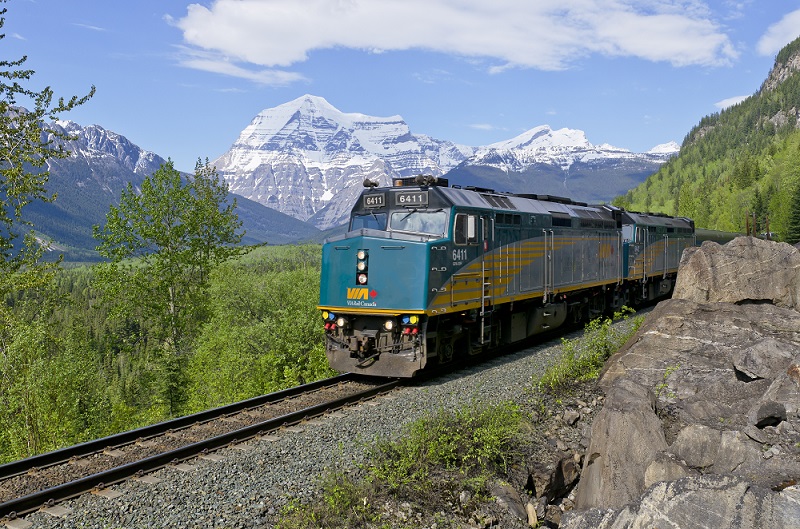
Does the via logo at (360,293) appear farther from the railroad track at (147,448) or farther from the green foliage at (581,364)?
the green foliage at (581,364)

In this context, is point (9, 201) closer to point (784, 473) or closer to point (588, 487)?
point (588, 487)

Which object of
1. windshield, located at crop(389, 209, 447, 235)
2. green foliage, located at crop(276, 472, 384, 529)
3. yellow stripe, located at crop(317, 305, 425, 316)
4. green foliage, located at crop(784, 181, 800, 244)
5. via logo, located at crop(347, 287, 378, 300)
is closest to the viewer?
green foliage, located at crop(276, 472, 384, 529)

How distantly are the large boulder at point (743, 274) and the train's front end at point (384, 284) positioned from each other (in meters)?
7.09

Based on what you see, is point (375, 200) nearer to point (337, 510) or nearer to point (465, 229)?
point (465, 229)

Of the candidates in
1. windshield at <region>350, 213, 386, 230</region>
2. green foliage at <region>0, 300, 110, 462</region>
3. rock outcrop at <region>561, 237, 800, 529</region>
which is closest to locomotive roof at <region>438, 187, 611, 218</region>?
windshield at <region>350, 213, 386, 230</region>

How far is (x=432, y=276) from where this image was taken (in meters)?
14.3

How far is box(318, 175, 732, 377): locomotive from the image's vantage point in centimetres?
1442

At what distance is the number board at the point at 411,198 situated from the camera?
1524cm

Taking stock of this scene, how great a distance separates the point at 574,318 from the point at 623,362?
10067 mm

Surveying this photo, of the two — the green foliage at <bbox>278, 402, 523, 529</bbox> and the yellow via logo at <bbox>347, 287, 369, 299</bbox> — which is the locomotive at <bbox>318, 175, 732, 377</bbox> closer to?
the yellow via logo at <bbox>347, 287, 369, 299</bbox>

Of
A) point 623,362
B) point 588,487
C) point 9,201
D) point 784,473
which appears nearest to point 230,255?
point 9,201

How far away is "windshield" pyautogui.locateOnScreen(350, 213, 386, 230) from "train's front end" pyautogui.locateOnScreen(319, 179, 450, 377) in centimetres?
3

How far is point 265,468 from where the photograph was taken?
31.1 ft

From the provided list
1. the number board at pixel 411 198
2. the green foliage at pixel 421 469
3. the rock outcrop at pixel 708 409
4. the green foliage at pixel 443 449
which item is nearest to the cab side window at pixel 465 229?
the number board at pixel 411 198
